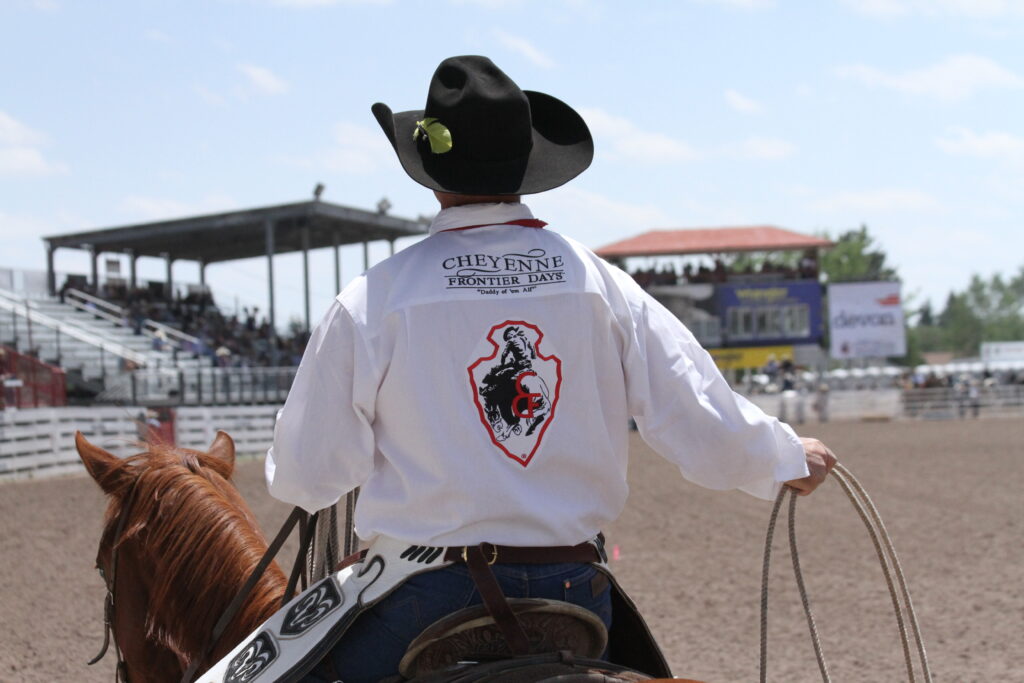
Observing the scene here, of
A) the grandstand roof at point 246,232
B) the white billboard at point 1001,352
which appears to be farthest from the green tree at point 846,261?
the grandstand roof at point 246,232

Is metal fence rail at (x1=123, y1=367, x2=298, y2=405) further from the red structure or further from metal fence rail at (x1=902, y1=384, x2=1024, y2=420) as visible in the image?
metal fence rail at (x1=902, y1=384, x2=1024, y2=420)

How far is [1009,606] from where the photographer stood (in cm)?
739

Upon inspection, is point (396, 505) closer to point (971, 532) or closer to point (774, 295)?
point (971, 532)

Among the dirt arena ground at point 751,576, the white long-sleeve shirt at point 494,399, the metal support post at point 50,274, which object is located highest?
the metal support post at point 50,274

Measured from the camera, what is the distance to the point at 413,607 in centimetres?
195

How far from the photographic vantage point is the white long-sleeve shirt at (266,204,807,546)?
1.94 metres

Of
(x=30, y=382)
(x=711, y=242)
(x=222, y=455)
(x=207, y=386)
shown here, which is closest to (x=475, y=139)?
(x=222, y=455)

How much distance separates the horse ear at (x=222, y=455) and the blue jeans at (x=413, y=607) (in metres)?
1.34

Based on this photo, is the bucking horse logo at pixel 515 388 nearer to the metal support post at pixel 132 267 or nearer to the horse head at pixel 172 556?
the horse head at pixel 172 556

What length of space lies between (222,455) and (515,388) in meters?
1.60

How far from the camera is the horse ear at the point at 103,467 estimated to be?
3062 millimetres

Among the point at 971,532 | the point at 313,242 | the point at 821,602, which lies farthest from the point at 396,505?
the point at 313,242

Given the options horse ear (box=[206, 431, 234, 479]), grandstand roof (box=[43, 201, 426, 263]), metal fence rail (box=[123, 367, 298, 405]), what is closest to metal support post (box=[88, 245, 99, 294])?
grandstand roof (box=[43, 201, 426, 263])

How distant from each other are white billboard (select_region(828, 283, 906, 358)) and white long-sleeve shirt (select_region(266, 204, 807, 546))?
41.5 meters
